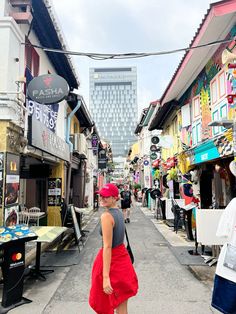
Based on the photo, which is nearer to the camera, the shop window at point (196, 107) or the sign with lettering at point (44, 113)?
the sign with lettering at point (44, 113)

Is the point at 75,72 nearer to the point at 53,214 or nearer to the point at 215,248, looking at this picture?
the point at 53,214

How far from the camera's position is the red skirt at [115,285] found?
8.82 ft

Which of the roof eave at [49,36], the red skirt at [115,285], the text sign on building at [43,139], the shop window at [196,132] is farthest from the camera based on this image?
the shop window at [196,132]

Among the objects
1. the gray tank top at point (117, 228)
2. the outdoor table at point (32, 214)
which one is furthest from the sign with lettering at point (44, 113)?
the gray tank top at point (117, 228)

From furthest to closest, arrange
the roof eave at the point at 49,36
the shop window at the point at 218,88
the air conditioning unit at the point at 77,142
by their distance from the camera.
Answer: the air conditioning unit at the point at 77,142
the shop window at the point at 218,88
the roof eave at the point at 49,36

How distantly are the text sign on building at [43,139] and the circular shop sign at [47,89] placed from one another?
Result: 23.4 inches

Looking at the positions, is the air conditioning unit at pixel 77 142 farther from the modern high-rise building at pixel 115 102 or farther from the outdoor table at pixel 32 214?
the modern high-rise building at pixel 115 102

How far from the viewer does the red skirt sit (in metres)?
2.69

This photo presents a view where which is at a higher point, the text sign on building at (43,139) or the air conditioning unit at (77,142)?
the air conditioning unit at (77,142)

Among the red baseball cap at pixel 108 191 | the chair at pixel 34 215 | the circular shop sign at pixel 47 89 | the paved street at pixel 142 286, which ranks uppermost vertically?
the circular shop sign at pixel 47 89

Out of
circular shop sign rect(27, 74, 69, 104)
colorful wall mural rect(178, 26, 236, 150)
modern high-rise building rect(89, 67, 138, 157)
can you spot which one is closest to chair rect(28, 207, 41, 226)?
circular shop sign rect(27, 74, 69, 104)

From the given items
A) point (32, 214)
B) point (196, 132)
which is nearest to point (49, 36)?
point (32, 214)

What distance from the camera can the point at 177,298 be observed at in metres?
4.26

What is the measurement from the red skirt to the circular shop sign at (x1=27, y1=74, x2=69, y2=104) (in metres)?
4.71
